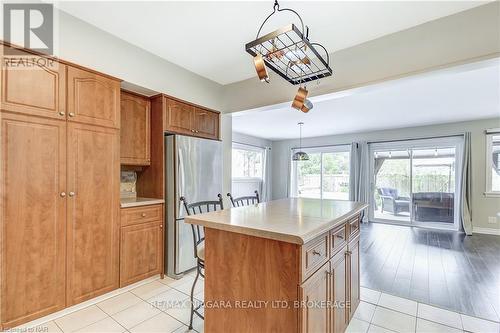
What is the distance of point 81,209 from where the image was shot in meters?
2.08

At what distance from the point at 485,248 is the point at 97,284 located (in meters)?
5.74

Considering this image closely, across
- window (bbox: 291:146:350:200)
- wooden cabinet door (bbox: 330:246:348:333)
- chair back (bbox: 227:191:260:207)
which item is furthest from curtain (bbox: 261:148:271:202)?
wooden cabinet door (bbox: 330:246:348:333)

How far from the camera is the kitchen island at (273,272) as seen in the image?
45.6 inches

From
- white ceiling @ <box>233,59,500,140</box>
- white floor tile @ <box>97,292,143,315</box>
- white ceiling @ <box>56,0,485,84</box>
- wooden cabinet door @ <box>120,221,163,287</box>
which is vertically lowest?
white floor tile @ <box>97,292,143,315</box>

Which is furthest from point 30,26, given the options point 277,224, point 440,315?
point 440,315

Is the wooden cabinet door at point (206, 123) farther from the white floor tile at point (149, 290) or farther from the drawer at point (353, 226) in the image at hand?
the drawer at point (353, 226)

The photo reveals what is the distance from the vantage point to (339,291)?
1614 mm

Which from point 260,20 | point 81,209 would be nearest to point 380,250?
point 260,20

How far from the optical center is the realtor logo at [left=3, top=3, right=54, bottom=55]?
1.77m

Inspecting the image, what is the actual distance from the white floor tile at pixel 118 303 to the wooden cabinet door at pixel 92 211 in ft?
0.34

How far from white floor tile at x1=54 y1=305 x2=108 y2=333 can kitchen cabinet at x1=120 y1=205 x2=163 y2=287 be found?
1.12 ft

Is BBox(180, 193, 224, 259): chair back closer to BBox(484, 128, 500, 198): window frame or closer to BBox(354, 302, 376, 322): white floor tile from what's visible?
BBox(354, 302, 376, 322): white floor tile

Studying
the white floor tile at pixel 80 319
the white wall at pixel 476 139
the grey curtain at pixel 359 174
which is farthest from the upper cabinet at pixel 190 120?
the white wall at pixel 476 139

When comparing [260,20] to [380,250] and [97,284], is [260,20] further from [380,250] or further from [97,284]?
[380,250]
